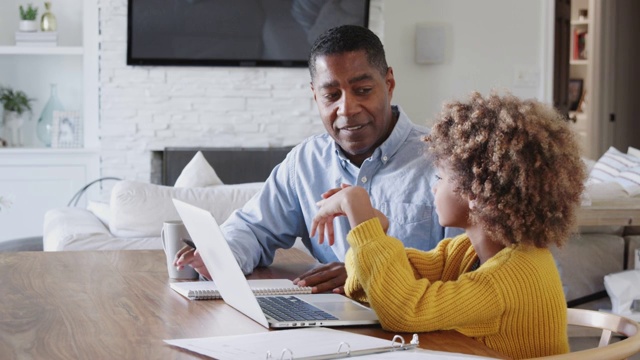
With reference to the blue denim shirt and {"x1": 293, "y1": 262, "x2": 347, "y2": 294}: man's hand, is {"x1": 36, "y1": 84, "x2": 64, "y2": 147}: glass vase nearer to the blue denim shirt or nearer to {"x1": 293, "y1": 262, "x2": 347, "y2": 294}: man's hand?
the blue denim shirt

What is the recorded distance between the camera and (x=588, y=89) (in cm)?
799

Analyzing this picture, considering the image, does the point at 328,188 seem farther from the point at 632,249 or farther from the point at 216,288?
the point at 632,249

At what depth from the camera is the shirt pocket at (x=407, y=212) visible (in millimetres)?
1876

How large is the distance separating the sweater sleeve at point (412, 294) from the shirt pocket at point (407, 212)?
519 millimetres

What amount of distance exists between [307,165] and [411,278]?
0.77 m

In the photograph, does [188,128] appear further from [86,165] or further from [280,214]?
[280,214]

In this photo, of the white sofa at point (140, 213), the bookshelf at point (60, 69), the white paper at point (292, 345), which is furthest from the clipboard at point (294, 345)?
the bookshelf at point (60, 69)

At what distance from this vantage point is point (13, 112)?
19.4ft

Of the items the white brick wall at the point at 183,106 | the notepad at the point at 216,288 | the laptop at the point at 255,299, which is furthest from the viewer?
the white brick wall at the point at 183,106

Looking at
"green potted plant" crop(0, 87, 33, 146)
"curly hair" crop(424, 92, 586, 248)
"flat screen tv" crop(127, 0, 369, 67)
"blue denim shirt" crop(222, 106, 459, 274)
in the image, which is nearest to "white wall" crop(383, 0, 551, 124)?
"flat screen tv" crop(127, 0, 369, 67)

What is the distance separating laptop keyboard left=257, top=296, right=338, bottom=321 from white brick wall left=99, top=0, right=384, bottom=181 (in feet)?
14.7

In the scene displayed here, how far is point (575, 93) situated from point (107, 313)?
7.79 m

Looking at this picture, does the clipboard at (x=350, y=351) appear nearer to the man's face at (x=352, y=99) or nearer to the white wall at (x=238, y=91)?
the man's face at (x=352, y=99)

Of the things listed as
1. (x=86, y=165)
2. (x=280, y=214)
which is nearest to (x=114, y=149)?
(x=86, y=165)
